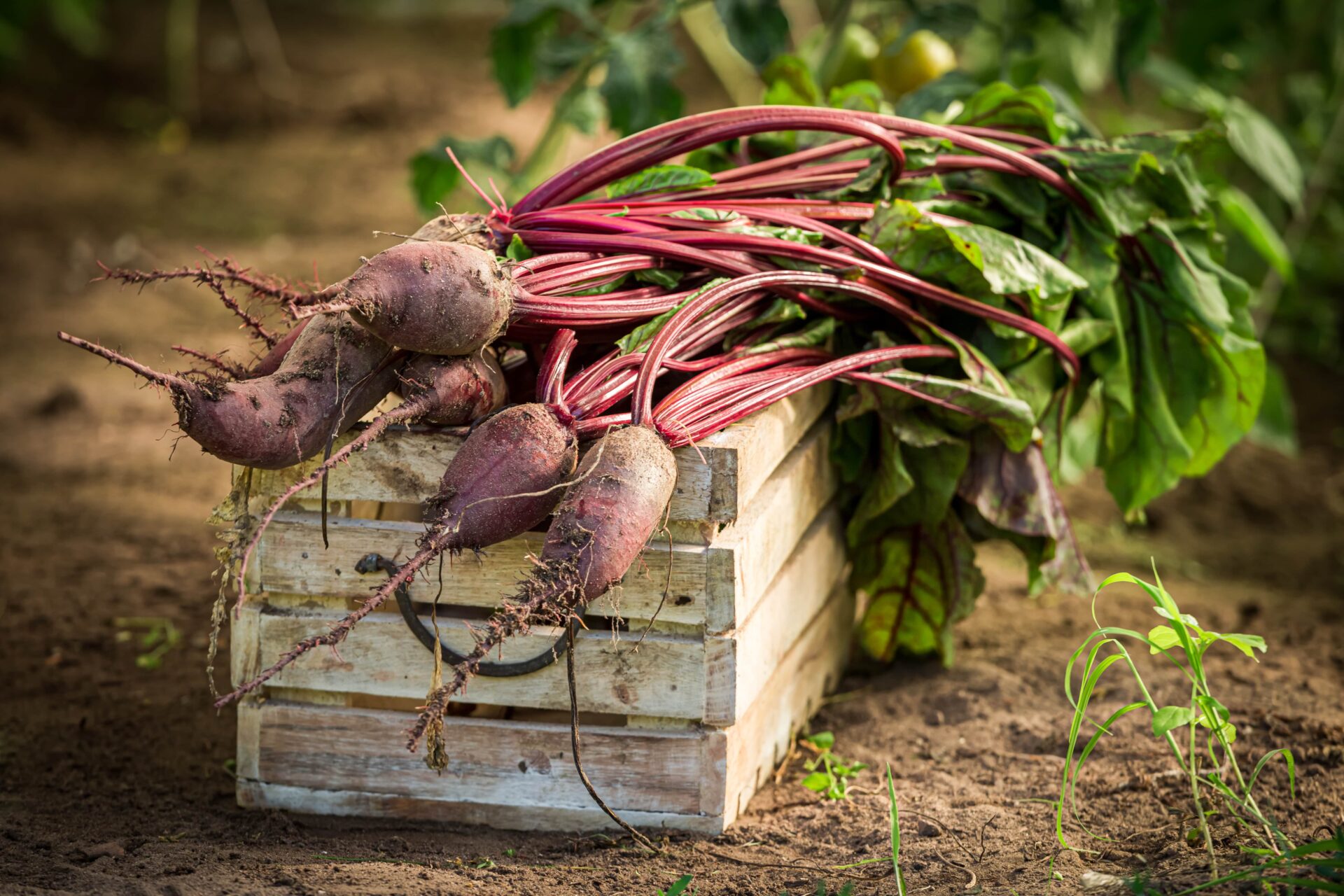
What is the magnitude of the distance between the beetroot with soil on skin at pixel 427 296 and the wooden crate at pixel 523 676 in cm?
21

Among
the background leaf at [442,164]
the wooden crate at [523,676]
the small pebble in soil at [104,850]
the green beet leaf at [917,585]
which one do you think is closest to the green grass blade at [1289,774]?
the green beet leaf at [917,585]

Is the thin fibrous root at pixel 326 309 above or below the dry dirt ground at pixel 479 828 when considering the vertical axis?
above

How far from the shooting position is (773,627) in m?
2.09

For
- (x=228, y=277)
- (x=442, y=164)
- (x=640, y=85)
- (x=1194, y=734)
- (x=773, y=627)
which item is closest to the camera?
(x=1194, y=734)

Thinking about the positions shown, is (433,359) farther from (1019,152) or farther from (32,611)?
(32,611)

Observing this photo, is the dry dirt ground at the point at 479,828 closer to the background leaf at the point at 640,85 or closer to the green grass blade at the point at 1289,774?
the green grass blade at the point at 1289,774

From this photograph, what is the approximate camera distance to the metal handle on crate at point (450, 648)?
6.08 ft

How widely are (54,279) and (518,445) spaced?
450 centimetres

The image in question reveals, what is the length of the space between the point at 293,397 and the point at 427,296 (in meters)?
0.25

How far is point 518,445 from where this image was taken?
1.65 meters

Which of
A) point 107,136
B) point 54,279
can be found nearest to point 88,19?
point 107,136

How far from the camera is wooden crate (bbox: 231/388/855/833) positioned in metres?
1.84

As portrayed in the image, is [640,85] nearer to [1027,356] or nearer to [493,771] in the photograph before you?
[1027,356]

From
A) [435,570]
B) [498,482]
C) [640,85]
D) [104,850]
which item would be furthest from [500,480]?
[640,85]
